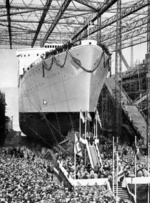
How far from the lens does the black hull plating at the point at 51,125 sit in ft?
75.4

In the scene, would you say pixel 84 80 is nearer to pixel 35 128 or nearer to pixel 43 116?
pixel 43 116

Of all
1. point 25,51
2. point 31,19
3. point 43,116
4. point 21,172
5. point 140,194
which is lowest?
point 140,194

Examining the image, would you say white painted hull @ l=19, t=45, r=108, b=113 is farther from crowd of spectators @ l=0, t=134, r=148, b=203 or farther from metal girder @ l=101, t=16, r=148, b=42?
metal girder @ l=101, t=16, r=148, b=42

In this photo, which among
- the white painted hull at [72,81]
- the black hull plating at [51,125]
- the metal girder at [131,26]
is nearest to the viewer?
the white painted hull at [72,81]

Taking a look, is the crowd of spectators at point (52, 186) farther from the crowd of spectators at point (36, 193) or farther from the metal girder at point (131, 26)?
the metal girder at point (131, 26)

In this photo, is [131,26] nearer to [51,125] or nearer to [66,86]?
[66,86]

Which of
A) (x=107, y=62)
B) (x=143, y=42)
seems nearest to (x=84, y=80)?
(x=107, y=62)

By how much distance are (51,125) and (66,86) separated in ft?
9.73

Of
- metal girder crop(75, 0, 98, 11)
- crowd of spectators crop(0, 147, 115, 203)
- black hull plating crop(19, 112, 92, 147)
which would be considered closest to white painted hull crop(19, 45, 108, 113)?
black hull plating crop(19, 112, 92, 147)

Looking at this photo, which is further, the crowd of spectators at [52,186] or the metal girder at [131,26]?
the metal girder at [131,26]

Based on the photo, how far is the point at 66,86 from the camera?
76.3 ft

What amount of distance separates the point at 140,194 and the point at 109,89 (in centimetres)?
1945

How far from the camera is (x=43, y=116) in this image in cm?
2544

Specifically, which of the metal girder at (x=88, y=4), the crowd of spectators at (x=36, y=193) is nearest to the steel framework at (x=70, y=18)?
the metal girder at (x=88, y=4)
